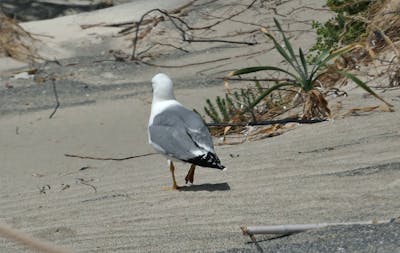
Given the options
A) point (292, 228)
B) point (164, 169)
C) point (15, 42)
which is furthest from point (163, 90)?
point (15, 42)

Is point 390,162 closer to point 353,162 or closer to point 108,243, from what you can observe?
point 353,162

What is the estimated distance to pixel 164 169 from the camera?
Answer: 7.00 meters

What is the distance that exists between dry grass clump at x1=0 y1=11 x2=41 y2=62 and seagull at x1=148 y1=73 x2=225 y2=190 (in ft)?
23.6

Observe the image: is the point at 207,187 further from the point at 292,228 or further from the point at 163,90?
the point at 292,228

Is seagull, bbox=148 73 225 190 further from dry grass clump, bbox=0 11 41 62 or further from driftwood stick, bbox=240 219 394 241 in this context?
dry grass clump, bbox=0 11 41 62

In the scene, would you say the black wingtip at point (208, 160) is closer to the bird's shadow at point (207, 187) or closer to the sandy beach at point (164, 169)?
the sandy beach at point (164, 169)

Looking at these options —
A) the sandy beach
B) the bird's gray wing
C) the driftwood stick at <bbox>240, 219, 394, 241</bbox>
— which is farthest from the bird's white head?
the driftwood stick at <bbox>240, 219, 394, 241</bbox>

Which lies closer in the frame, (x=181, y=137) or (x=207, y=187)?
(x=181, y=137)

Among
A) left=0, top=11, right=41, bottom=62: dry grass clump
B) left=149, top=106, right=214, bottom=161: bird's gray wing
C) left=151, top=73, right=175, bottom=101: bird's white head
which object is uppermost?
left=151, top=73, right=175, bottom=101: bird's white head

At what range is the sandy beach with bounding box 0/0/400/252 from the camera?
15.1 feet

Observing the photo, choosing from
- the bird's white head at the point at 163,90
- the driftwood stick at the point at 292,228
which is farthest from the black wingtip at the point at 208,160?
the driftwood stick at the point at 292,228

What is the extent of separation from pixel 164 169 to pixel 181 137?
1.56 metres

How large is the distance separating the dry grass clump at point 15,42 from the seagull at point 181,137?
7201 millimetres

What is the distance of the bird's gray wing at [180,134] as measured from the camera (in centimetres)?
536
